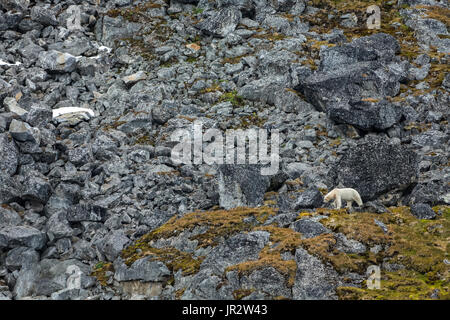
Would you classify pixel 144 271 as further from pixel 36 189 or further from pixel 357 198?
pixel 357 198

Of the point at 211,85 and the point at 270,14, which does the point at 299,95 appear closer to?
the point at 211,85

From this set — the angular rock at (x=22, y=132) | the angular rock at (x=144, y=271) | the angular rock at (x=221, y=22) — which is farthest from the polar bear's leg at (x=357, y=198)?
the angular rock at (x=221, y=22)

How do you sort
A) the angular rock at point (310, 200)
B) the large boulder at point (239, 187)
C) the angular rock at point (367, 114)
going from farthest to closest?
the angular rock at point (367, 114) < the large boulder at point (239, 187) < the angular rock at point (310, 200)

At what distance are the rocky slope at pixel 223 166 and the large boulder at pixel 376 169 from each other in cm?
8

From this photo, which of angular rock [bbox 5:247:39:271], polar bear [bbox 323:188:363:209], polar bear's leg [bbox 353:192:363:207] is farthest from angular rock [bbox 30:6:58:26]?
polar bear's leg [bbox 353:192:363:207]

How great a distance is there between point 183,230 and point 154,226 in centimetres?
177

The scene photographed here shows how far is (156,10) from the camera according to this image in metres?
40.5

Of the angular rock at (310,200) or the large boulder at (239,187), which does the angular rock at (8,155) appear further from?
the angular rock at (310,200)

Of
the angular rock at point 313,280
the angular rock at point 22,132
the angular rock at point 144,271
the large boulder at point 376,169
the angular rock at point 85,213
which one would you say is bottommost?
the angular rock at point 144,271

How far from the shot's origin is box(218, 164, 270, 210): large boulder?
2251 cm

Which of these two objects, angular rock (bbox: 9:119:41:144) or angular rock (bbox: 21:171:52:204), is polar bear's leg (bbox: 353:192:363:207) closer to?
angular rock (bbox: 21:171:52:204)

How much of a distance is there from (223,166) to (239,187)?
122 centimetres

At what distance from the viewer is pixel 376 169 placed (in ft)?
72.3

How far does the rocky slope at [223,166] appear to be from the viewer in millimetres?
17578
